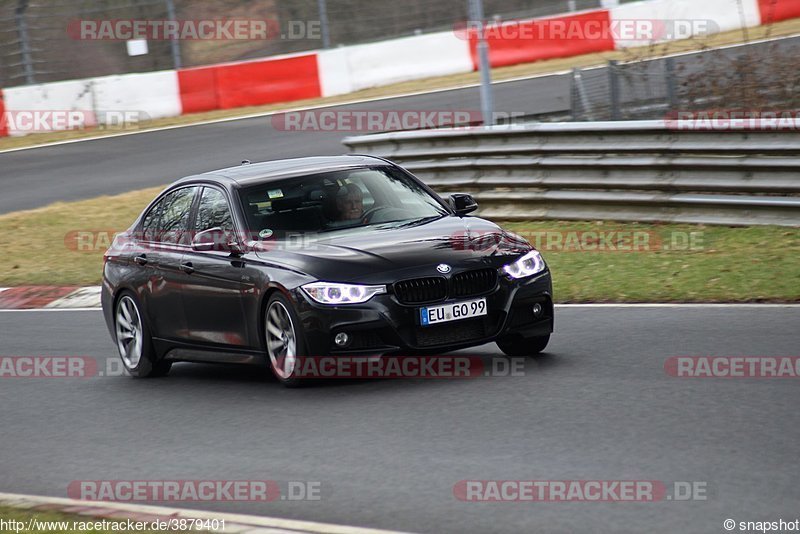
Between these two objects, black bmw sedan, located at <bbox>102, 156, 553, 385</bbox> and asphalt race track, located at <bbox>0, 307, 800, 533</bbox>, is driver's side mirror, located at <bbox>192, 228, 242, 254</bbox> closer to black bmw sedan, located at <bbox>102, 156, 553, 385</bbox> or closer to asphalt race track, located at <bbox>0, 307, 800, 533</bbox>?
black bmw sedan, located at <bbox>102, 156, 553, 385</bbox>

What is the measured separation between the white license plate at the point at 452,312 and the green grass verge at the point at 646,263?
320 cm

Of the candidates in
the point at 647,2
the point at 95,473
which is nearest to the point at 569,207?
the point at 95,473

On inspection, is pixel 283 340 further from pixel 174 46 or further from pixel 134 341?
pixel 174 46

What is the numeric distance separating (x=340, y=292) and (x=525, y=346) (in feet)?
5.31

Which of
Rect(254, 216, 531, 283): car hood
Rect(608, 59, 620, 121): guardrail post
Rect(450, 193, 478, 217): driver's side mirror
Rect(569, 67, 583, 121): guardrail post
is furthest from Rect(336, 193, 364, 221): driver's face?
Rect(569, 67, 583, 121): guardrail post

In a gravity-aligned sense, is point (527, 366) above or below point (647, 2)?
below

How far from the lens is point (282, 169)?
9.98 meters

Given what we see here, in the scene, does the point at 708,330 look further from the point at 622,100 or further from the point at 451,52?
the point at 451,52

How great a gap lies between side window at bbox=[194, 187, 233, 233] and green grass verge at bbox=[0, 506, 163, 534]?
3.37 m

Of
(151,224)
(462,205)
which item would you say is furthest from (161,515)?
(151,224)

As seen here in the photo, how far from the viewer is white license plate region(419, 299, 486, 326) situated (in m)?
8.53

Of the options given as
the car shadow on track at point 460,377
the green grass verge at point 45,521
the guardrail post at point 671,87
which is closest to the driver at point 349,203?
the car shadow on track at point 460,377

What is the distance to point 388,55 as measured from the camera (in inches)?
1266

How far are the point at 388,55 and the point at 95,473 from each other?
2543 cm
